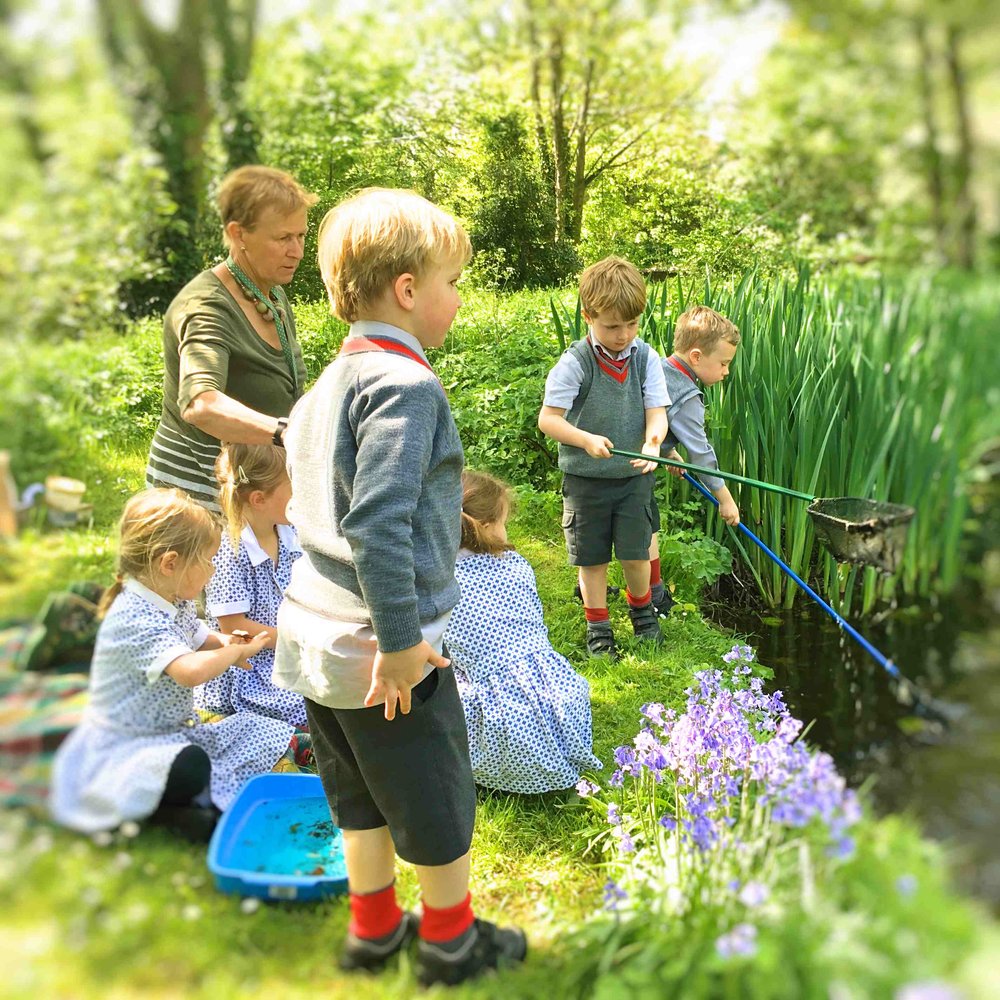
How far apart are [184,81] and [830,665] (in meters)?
1.76

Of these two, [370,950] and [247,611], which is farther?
[247,611]

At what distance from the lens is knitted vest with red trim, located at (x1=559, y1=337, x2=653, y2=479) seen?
3.40m

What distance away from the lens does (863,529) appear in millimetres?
1681

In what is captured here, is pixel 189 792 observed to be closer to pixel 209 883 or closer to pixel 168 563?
pixel 168 563

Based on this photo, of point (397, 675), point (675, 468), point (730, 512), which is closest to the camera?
point (397, 675)

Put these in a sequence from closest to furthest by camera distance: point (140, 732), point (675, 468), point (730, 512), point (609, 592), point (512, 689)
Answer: point (140, 732), point (512, 689), point (730, 512), point (675, 468), point (609, 592)

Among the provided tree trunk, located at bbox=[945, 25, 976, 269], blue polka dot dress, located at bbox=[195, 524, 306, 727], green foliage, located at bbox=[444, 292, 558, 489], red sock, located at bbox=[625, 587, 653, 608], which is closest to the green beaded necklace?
green foliage, located at bbox=[444, 292, 558, 489]

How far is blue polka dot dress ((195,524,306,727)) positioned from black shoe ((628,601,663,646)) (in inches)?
55.8

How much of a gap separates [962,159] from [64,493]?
1.56 meters

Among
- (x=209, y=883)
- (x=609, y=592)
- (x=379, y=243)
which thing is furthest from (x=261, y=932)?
(x=609, y=592)

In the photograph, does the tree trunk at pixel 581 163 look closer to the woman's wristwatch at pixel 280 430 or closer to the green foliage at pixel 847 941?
the woman's wristwatch at pixel 280 430

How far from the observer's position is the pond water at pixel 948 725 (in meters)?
1.20

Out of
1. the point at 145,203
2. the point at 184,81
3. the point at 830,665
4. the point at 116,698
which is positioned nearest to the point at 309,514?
the point at 116,698

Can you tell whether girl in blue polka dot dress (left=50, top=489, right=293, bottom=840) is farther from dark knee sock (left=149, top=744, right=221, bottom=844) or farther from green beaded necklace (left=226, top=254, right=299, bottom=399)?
green beaded necklace (left=226, top=254, right=299, bottom=399)
